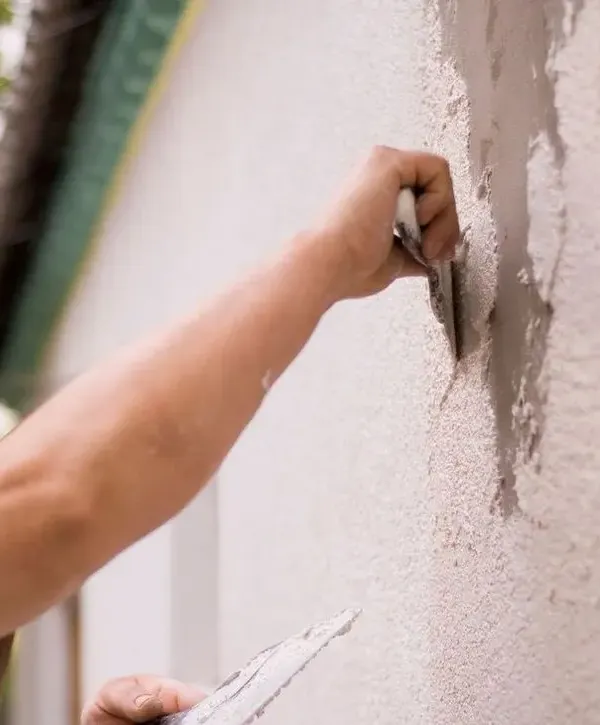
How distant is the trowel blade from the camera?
0.31 metres

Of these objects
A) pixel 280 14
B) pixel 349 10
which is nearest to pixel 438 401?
pixel 349 10

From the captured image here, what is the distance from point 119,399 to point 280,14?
0.63 metres

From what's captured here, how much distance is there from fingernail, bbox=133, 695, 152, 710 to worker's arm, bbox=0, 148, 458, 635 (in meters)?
0.29

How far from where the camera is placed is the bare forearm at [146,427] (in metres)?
0.29

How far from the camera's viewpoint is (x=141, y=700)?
1.83ft

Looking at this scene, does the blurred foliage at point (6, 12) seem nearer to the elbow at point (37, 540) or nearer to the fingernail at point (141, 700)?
the fingernail at point (141, 700)

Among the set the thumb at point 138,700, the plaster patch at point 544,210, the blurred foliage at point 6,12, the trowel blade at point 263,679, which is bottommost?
the thumb at point 138,700

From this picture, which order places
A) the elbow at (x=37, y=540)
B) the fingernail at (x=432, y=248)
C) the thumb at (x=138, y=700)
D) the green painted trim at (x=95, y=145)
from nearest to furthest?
the elbow at (x=37, y=540) < the fingernail at (x=432, y=248) < the thumb at (x=138, y=700) < the green painted trim at (x=95, y=145)

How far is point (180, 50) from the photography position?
4.05 feet

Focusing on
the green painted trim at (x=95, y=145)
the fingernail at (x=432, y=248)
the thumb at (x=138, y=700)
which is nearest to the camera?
the fingernail at (x=432, y=248)

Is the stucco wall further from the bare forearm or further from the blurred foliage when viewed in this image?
the blurred foliage

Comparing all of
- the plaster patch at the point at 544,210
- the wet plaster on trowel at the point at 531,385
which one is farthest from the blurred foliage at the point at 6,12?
the plaster patch at the point at 544,210

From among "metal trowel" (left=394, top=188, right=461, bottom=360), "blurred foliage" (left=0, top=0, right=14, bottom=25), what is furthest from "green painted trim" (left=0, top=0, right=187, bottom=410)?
"metal trowel" (left=394, top=188, right=461, bottom=360)

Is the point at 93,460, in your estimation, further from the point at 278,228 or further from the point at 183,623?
the point at 183,623
